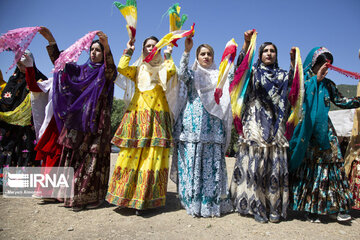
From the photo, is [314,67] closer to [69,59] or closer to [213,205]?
[213,205]

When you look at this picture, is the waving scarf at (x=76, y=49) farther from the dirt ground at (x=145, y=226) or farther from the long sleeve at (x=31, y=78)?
the dirt ground at (x=145, y=226)

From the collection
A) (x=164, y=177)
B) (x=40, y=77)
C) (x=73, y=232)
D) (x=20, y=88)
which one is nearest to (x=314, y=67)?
(x=164, y=177)

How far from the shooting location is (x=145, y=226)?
3.03 m

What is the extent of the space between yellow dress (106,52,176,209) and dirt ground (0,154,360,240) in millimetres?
280

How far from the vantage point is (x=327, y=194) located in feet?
10.9

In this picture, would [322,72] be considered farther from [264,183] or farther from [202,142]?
[202,142]

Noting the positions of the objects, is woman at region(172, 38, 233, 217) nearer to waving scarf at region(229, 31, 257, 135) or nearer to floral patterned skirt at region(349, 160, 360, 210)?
waving scarf at region(229, 31, 257, 135)

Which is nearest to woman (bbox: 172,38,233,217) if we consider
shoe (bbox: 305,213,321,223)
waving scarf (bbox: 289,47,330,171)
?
waving scarf (bbox: 289,47,330,171)

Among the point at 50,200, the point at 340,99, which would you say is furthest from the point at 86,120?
the point at 340,99

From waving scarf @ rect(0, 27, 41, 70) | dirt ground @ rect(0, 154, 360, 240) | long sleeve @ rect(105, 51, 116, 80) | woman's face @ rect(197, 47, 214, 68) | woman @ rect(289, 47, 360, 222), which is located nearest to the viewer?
dirt ground @ rect(0, 154, 360, 240)

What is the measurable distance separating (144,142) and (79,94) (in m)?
1.32

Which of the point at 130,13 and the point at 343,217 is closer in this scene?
the point at 343,217

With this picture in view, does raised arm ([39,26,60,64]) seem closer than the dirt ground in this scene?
No

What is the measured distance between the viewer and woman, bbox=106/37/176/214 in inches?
134
